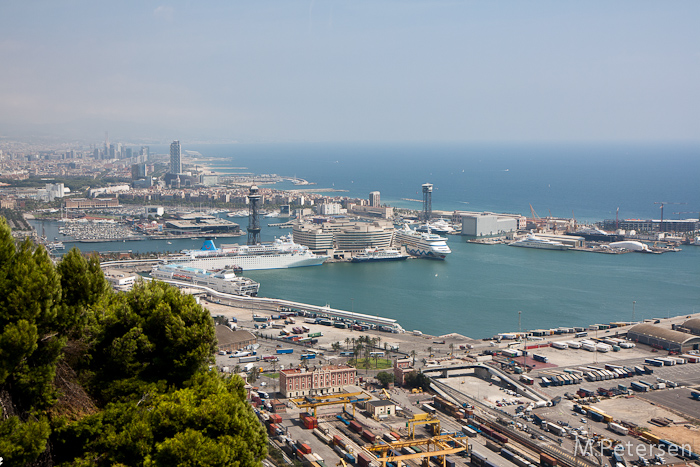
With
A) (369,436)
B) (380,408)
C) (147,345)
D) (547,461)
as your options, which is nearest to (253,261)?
(380,408)

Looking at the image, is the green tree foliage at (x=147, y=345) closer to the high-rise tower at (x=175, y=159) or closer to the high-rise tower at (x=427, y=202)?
the high-rise tower at (x=427, y=202)

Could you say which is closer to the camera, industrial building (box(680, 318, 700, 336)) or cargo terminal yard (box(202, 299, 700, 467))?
cargo terminal yard (box(202, 299, 700, 467))

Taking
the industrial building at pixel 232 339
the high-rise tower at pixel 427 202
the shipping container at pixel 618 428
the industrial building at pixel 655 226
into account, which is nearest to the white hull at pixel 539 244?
the industrial building at pixel 655 226

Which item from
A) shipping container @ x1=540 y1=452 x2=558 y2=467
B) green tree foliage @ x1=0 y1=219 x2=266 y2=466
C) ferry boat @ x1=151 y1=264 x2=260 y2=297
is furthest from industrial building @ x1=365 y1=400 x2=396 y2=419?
ferry boat @ x1=151 y1=264 x2=260 y2=297

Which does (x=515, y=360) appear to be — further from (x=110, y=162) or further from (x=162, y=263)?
(x=110, y=162)

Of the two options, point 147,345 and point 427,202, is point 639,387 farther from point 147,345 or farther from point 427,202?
point 427,202

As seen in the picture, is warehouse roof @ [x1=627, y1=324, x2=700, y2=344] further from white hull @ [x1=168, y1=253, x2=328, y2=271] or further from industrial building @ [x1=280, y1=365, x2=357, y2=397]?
white hull @ [x1=168, y1=253, x2=328, y2=271]
